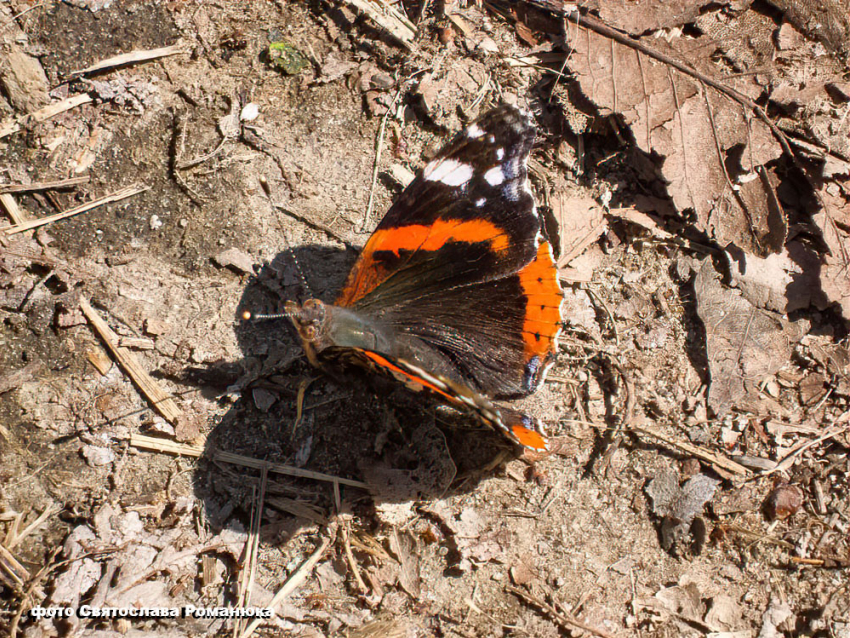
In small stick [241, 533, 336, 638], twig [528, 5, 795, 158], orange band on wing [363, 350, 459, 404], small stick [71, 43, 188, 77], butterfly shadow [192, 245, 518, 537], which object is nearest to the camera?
orange band on wing [363, 350, 459, 404]

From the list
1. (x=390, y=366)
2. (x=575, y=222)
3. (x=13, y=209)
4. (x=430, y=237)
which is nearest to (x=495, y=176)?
(x=430, y=237)

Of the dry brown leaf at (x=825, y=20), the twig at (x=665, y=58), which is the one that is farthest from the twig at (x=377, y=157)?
the dry brown leaf at (x=825, y=20)

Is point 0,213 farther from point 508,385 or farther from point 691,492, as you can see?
point 691,492

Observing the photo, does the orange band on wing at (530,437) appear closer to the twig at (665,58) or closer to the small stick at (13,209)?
the twig at (665,58)

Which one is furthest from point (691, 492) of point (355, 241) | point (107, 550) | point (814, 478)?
point (107, 550)

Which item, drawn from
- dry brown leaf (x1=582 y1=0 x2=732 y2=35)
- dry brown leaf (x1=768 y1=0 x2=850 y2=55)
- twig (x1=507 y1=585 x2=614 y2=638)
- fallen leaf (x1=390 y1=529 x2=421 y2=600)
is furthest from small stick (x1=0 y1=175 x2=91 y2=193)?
dry brown leaf (x1=768 y1=0 x2=850 y2=55)

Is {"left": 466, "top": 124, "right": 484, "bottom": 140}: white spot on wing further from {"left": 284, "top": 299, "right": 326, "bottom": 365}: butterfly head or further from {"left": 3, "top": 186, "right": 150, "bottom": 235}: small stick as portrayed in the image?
{"left": 3, "top": 186, "right": 150, "bottom": 235}: small stick

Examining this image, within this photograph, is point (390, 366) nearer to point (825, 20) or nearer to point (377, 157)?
→ point (377, 157)
